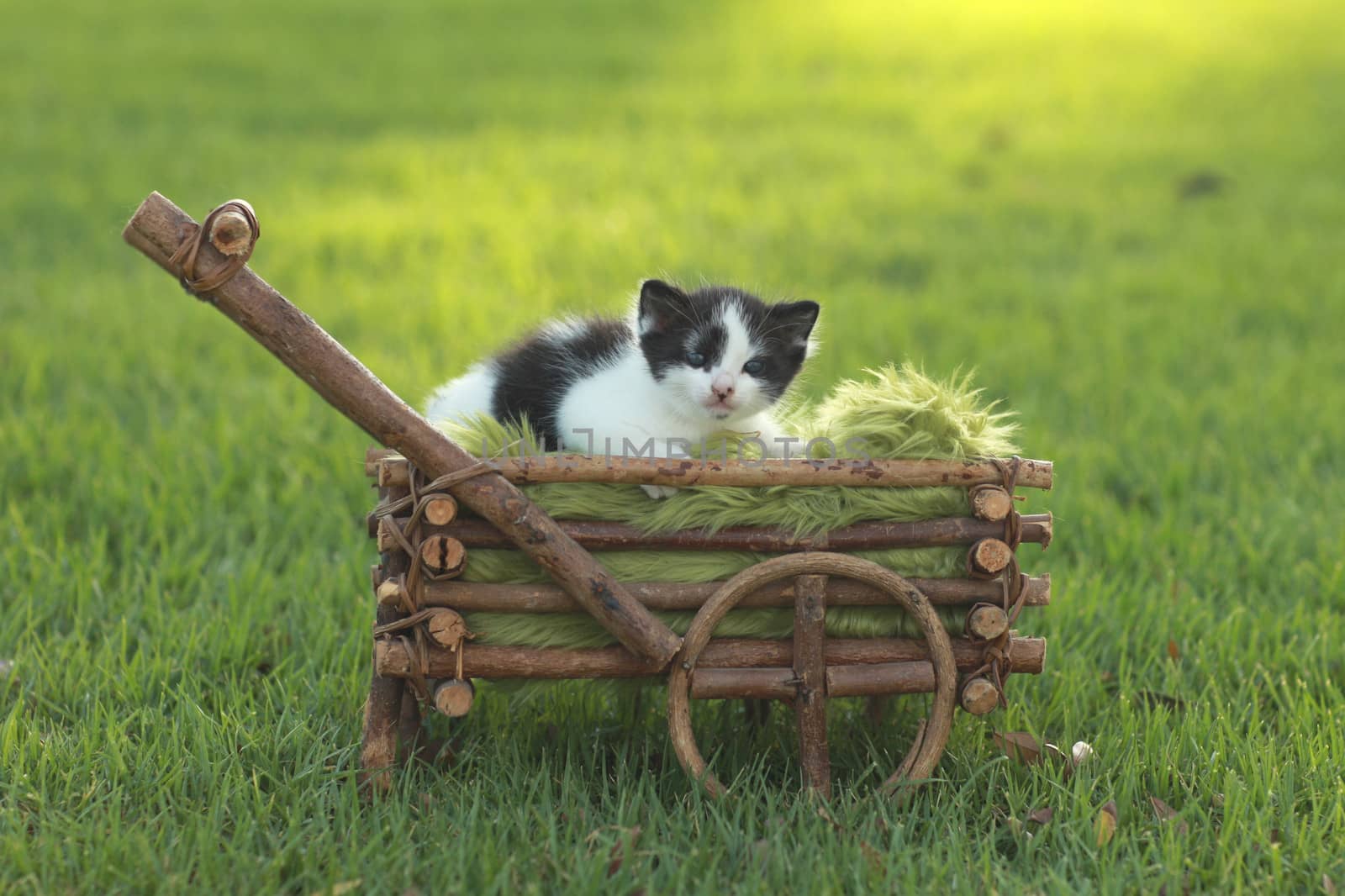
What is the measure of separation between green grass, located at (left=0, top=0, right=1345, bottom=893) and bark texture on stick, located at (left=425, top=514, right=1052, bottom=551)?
1.82 feet

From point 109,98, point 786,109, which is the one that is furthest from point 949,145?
point 109,98

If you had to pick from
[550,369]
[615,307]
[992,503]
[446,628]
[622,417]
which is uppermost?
[615,307]

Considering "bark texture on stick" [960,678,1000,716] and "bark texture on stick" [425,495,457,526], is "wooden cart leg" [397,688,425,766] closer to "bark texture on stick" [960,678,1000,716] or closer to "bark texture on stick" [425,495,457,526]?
"bark texture on stick" [425,495,457,526]

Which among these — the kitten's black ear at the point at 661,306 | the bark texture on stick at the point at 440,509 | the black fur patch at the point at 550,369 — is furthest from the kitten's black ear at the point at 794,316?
the bark texture on stick at the point at 440,509

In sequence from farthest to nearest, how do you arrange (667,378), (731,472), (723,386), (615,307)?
(615,307), (667,378), (723,386), (731,472)

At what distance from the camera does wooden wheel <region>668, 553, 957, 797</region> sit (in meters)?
2.77

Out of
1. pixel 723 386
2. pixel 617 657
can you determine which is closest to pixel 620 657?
pixel 617 657

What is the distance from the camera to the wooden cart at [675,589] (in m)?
2.66

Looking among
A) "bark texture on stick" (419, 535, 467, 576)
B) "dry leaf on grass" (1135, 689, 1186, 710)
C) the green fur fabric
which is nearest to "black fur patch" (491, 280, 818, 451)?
the green fur fabric

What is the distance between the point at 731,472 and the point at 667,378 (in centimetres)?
41

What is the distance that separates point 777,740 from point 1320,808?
1261 millimetres

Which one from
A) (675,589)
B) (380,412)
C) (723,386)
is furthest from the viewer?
(723,386)

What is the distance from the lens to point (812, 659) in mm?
2828

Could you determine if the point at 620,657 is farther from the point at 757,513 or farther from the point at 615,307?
the point at 615,307
